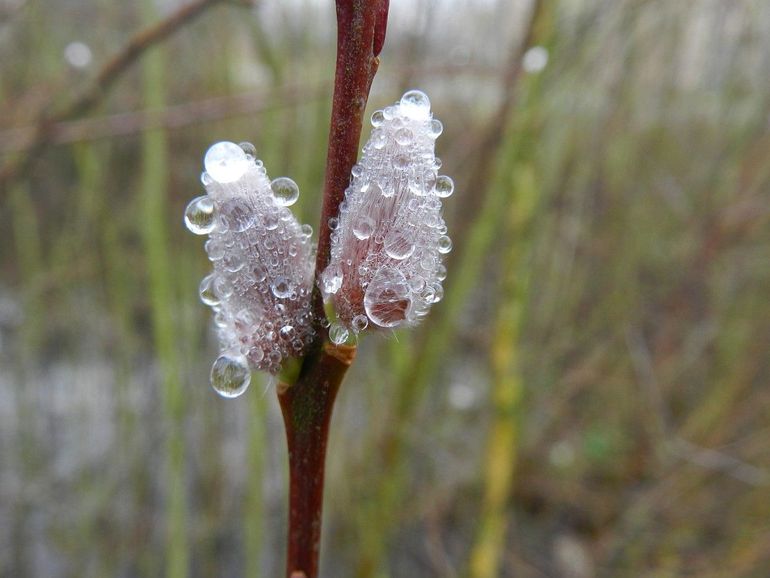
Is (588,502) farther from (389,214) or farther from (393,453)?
(389,214)

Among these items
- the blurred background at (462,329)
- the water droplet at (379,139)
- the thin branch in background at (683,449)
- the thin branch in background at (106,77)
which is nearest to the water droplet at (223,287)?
the water droplet at (379,139)

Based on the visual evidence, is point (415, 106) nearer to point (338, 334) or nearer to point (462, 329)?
point (338, 334)

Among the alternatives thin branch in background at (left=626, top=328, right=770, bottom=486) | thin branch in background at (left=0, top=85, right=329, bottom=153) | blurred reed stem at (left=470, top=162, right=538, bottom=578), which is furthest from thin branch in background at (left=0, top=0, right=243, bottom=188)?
thin branch in background at (left=626, top=328, right=770, bottom=486)

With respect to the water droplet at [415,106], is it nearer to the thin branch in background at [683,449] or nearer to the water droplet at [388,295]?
the water droplet at [388,295]

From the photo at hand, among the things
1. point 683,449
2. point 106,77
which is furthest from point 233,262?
point 683,449

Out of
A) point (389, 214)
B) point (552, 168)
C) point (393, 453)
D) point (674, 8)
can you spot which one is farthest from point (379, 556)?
point (674, 8)
